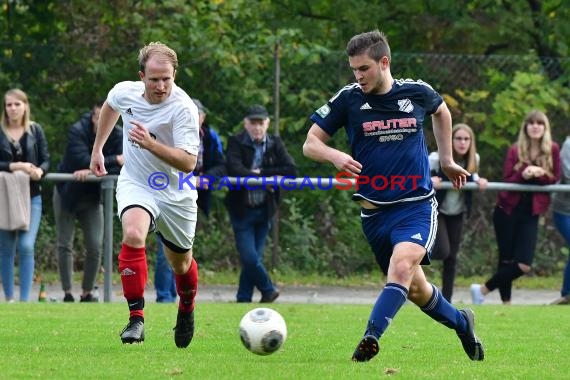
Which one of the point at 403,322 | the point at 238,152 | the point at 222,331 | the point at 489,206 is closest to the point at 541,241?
the point at 489,206

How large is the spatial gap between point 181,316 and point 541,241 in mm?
9598

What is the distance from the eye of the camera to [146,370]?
7.57 metres

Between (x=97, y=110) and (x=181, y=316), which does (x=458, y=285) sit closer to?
(x=97, y=110)

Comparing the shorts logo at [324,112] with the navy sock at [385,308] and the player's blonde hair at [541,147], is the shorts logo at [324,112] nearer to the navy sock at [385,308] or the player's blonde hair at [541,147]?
the navy sock at [385,308]

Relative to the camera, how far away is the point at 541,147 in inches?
585

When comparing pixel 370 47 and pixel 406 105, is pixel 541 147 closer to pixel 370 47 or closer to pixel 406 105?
pixel 406 105

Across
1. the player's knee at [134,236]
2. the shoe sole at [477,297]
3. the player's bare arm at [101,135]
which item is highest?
the player's bare arm at [101,135]

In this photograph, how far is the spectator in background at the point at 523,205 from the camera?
1481 centimetres

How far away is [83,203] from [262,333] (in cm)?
673

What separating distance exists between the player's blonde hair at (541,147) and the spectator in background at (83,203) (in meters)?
4.46

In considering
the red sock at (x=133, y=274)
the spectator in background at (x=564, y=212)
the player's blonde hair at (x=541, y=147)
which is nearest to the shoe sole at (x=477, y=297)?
the spectator in background at (x=564, y=212)

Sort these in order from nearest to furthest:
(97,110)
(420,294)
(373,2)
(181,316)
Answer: (420,294) → (181,316) → (97,110) → (373,2)

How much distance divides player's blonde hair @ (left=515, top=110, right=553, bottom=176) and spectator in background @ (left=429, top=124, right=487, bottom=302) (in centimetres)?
62

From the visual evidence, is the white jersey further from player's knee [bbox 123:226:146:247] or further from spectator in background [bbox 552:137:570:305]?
spectator in background [bbox 552:137:570:305]
